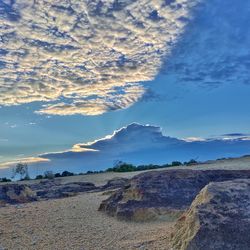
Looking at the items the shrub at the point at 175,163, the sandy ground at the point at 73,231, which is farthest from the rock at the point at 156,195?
the shrub at the point at 175,163

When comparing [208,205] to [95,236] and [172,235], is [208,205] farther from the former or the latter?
[95,236]

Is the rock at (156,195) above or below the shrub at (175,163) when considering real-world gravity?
below

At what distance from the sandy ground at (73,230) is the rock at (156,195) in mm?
454

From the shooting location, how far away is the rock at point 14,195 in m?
17.5

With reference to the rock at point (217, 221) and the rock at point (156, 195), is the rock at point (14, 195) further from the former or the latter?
the rock at point (217, 221)

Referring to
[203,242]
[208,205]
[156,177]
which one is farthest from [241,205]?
[156,177]

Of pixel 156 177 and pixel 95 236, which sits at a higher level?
pixel 156 177

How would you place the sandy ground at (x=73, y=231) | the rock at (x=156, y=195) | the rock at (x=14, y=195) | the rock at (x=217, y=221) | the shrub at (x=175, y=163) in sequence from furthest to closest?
the shrub at (x=175, y=163)
the rock at (x=14, y=195)
the rock at (x=156, y=195)
the sandy ground at (x=73, y=231)
the rock at (x=217, y=221)

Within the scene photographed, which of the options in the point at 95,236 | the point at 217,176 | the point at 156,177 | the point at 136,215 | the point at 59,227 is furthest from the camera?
the point at 217,176

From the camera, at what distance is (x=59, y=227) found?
10742 mm

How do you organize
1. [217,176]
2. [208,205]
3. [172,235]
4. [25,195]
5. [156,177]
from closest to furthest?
[208,205] → [172,235] → [156,177] → [217,176] → [25,195]

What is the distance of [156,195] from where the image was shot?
12195mm

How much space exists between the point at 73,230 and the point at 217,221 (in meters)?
4.03

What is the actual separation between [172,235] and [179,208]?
324cm
